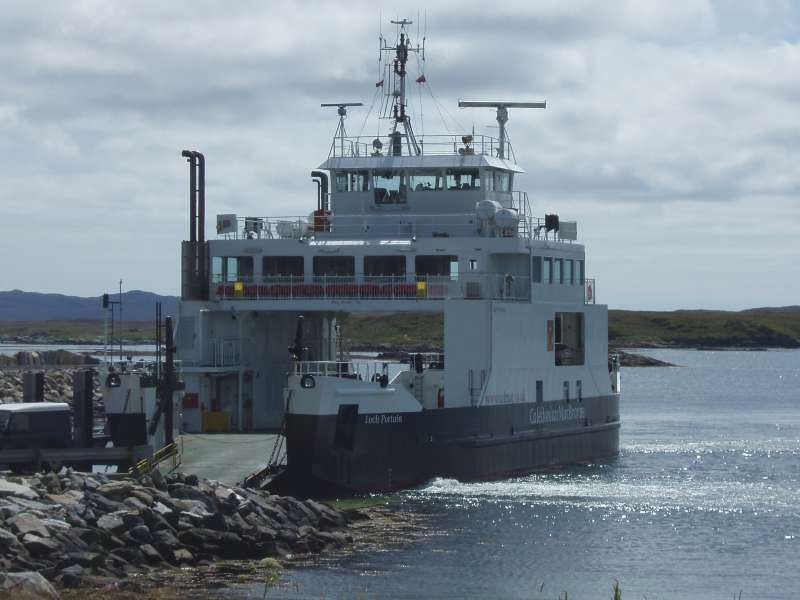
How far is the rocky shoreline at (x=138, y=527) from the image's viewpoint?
22203 mm

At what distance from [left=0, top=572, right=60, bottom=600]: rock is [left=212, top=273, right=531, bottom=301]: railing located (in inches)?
534

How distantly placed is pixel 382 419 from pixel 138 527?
721 cm

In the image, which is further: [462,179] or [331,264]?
[462,179]

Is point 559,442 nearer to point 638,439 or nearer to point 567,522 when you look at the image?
point 567,522

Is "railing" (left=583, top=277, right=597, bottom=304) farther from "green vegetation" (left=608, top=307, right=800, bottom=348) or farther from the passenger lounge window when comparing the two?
"green vegetation" (left=608, top=307, right=800, bottom=348)

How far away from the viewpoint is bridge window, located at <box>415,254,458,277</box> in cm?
3394

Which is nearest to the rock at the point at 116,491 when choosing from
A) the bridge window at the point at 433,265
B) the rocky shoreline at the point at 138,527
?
the rocky shoreline at the point at 138,527

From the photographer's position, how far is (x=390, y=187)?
37.2 metres

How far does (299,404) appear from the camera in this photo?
95.5 feet

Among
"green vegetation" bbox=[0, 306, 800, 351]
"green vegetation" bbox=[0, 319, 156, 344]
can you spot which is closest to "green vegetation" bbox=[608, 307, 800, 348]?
"green vegetation" bbox=[0, 306, 800, 351]

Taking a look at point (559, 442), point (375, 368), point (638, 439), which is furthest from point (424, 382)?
point (638, 439)

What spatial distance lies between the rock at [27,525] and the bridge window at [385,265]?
12628 mm

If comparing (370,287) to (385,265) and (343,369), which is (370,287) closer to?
(385,265)

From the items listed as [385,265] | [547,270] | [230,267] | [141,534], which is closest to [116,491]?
[141,534]
